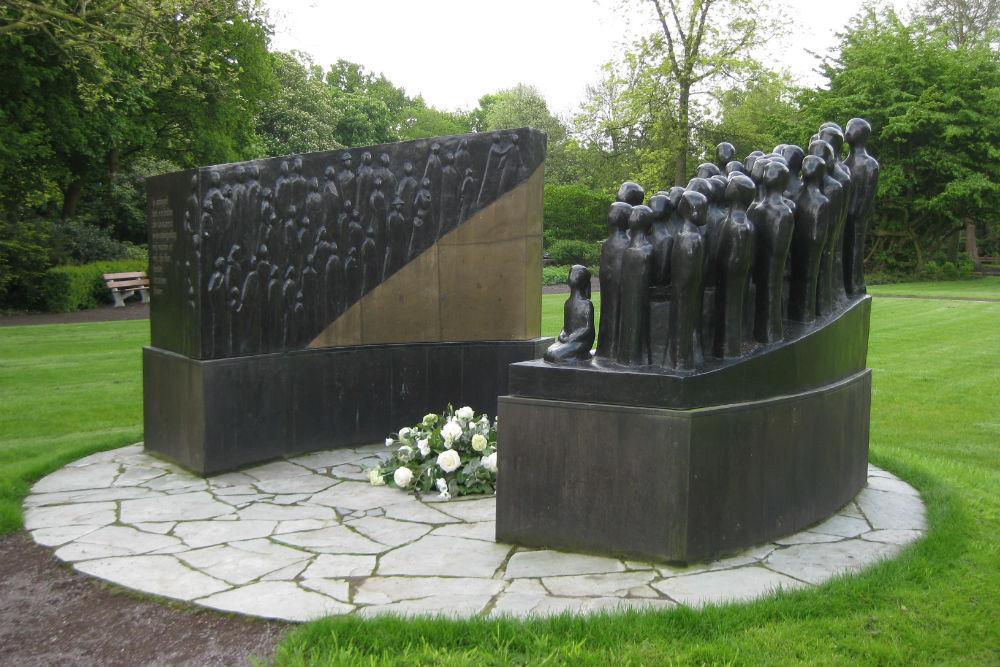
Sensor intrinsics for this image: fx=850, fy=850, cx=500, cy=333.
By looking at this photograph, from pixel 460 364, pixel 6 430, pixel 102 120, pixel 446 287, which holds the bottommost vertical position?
pixel 6 430

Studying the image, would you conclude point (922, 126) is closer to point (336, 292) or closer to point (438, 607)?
point (336, 292)

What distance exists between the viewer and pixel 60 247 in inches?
878

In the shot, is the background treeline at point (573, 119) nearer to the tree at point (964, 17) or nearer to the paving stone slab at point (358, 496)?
the tree at point (964, 17)

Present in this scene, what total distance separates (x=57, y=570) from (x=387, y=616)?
6.45ft

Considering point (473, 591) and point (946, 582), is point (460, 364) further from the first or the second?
point (946, 582)

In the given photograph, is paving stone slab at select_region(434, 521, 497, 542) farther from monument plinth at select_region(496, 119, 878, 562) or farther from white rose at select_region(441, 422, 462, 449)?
white rose at select_region(441, 422, 462, 449)

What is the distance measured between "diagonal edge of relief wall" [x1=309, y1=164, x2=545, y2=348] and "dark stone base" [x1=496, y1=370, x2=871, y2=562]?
2.96 metres

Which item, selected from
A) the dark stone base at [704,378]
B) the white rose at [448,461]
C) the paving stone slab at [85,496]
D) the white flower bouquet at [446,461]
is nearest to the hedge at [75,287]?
the paving stone slab at [85,496]

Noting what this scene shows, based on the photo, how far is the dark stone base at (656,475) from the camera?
4121 mm

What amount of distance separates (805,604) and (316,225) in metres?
4.73

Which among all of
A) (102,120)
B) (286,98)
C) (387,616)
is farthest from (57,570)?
(286,98)

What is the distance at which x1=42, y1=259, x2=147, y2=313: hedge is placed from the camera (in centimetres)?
2069

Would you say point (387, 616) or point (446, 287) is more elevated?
point (446, 287)

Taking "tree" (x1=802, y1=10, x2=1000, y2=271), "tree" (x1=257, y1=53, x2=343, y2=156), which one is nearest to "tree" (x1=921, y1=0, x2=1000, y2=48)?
"tree" (x1=802, y1=10, x2=1000, y2=271)
